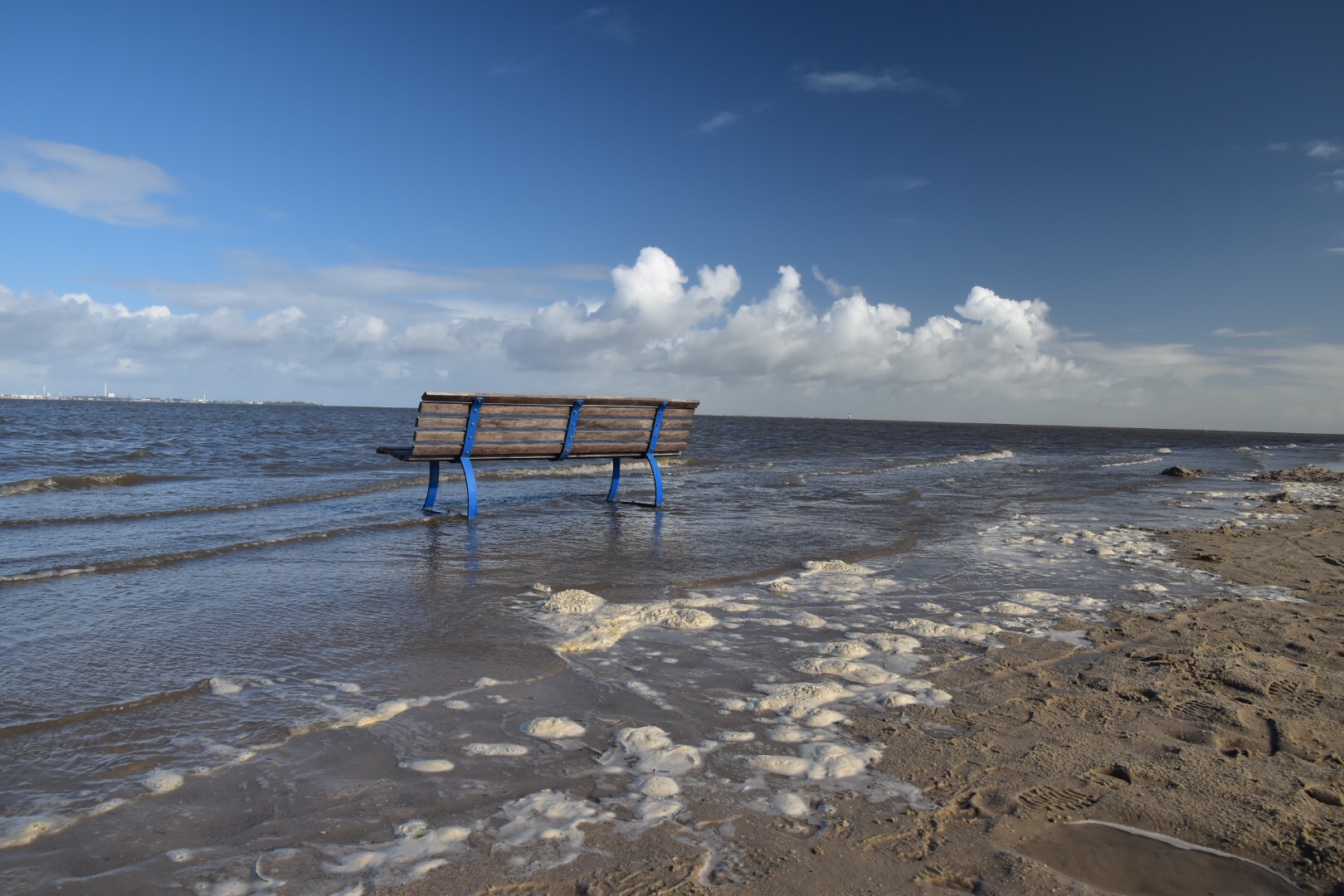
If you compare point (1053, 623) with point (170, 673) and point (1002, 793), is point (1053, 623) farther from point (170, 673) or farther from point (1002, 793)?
point (170, 673)

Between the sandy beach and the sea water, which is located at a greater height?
the sandy beach

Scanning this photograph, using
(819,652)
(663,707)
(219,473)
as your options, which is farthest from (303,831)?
(219,473)

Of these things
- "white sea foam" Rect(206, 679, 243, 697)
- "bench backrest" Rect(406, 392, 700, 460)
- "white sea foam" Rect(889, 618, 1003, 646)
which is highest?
"bench backrest" Rect(406, 392, 700, 460)

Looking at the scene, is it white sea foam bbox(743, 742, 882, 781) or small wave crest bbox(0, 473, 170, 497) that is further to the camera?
small wave crest bbox(0, 473, 170, 497)

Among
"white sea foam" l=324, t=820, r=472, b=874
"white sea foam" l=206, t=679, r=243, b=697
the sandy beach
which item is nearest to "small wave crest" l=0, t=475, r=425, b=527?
"white sea foam" l=206, t=679, r=243, b=697

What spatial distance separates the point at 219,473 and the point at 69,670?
12.4 meters

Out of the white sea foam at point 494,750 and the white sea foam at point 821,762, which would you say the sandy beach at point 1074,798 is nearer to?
the white sea foam at point 821,762

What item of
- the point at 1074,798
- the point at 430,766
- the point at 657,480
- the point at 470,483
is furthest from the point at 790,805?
the point at 657,480

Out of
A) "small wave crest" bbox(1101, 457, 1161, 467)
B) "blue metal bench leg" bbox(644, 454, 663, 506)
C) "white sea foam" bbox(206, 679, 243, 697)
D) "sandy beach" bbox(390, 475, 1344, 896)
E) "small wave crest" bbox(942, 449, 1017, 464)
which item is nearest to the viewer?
"sandy beach" bbox(390, 475, 1344, 896)

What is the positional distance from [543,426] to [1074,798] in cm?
744

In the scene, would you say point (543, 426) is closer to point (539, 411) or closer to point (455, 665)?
point (539, 411)

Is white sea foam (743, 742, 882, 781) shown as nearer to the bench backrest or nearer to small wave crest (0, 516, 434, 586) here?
small wave crest (0, 516, 434, 586)

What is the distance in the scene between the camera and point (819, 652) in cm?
425

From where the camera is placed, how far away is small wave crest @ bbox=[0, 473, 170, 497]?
11.9m
